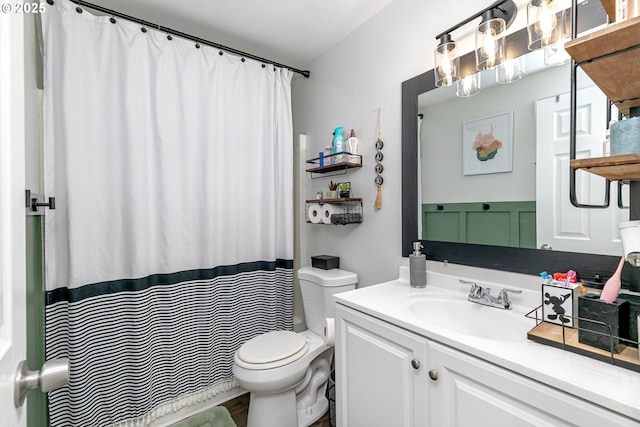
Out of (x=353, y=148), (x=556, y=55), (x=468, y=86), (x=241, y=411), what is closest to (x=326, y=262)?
(x=353, y=148)

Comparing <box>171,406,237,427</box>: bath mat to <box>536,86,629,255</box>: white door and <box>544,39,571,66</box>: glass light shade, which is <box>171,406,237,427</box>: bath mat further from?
<box>544,39,571,66</box>: glass light shade

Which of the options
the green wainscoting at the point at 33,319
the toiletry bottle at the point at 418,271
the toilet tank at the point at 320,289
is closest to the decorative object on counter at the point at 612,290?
the toiletry bottle at the point at 418,271

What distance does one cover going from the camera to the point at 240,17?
70.1 inches

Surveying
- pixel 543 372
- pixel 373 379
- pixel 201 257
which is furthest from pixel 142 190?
pixel 543 372

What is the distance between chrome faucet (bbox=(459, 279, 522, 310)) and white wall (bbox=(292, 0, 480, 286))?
1.45ft

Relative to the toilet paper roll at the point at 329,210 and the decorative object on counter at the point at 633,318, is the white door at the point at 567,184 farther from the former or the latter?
the toilet paper roll at the point at 329,210

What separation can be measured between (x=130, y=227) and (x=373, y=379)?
1.45 metres

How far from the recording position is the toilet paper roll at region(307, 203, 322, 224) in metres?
1.99

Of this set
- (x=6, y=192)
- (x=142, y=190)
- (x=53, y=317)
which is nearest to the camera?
(x=6, y=192)

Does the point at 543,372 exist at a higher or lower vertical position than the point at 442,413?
higher

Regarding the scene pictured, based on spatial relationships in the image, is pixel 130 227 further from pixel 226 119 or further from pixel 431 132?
pixel 431 132

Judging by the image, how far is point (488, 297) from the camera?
3.82ft

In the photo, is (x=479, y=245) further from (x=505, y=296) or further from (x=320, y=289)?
(x=320, y=289)

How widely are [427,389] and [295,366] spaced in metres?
0.81
